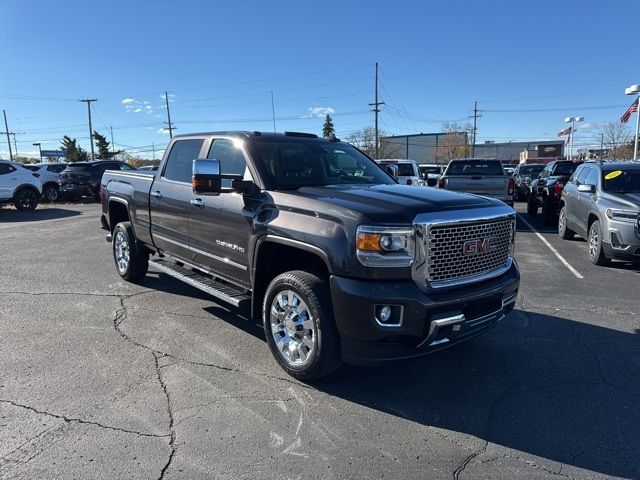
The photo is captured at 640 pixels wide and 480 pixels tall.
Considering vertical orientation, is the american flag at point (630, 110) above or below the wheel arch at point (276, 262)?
above

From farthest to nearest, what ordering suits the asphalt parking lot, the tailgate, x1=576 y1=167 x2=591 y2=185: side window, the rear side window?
the rear side window → the tailgate → x1=576 y1=167 x2=591 y2=185: side window → the asphalt parking lot

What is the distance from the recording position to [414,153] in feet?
354

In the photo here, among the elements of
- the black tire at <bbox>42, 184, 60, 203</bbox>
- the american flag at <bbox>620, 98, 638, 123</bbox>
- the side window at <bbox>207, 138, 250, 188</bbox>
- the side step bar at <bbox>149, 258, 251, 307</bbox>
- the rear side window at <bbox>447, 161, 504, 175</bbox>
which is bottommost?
the side step bar at <bbox>149, 258, 251, 307</bbox>

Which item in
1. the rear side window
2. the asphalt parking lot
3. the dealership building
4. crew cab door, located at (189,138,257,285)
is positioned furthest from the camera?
the dealership building

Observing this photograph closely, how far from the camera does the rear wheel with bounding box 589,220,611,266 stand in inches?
314

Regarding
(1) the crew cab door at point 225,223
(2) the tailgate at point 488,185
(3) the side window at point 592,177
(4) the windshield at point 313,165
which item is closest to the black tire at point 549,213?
(2) the tailgate at point 488,185

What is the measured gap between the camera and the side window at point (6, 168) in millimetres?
17147

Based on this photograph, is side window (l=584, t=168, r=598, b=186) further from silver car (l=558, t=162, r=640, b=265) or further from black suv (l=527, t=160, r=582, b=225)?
black suv (l=527, t=160, r=582, b=225)

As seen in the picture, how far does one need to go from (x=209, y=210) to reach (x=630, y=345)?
4311 mm

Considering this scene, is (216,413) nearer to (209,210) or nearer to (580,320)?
(209,210)

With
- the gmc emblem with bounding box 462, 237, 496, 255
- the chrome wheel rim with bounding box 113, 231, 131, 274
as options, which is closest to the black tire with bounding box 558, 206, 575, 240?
the gmc emblem with bounding box 462, 237, 496, 255

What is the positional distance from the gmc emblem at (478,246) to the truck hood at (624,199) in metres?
4.89

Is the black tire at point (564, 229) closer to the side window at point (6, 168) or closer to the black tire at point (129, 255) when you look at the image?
the black tire at point (129, 255)

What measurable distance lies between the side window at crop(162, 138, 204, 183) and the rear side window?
935 cm
